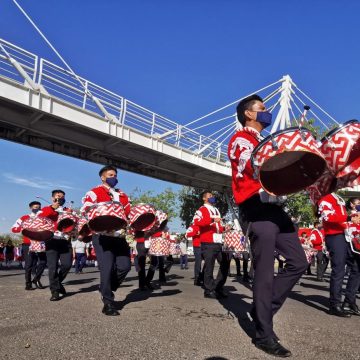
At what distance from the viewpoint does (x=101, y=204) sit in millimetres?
5227

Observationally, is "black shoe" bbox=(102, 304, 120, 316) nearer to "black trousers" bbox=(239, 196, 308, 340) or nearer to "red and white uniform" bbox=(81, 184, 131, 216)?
"red and white uniform" bbox=(81, 184, 131, 216)

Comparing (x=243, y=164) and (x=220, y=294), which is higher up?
(x=243, y=164)

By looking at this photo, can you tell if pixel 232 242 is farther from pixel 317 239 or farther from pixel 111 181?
pixel 317 239

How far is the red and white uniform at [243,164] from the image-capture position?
358 centimetres

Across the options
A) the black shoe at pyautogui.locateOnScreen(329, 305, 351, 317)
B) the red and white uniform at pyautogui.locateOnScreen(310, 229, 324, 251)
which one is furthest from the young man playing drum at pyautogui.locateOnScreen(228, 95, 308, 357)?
the red and white uniform at pyautogui.locateOnScreen(310, 229, 324, 251)

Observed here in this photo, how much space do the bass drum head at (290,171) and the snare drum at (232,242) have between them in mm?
5318

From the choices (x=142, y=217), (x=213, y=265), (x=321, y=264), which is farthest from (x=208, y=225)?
(x=321, y=264)

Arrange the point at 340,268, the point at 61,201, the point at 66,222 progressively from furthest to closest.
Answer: the point at 61,201, the point at 66,222, the point at 340,268

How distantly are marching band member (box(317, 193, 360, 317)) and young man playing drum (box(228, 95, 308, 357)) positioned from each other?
2102 mm

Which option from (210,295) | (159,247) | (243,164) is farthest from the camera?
(159,247)

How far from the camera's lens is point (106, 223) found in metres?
5.45

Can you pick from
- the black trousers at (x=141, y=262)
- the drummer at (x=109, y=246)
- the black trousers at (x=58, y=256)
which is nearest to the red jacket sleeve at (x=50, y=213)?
the black trousers at (x=58, y=256)

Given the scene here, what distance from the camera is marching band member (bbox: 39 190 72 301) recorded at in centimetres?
705

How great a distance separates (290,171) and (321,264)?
36.0 ft
